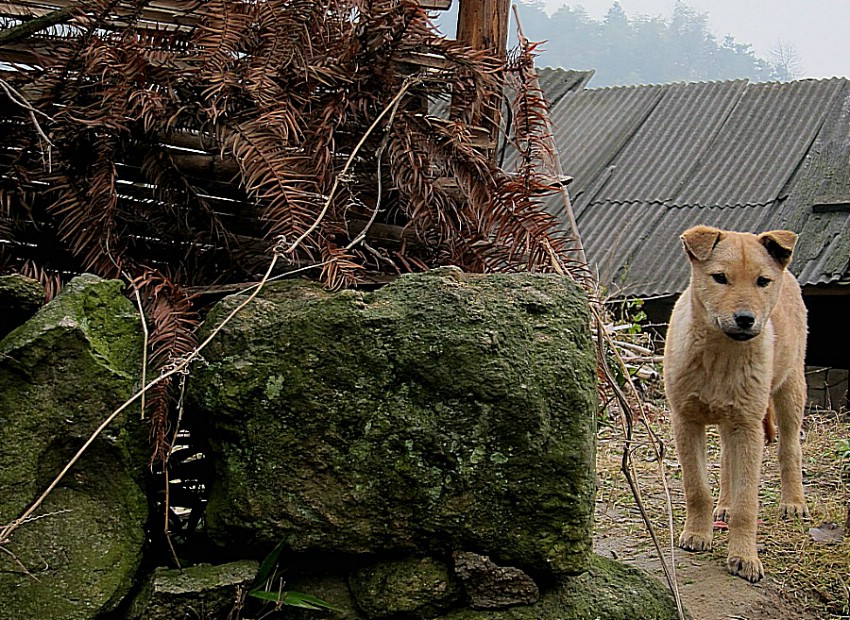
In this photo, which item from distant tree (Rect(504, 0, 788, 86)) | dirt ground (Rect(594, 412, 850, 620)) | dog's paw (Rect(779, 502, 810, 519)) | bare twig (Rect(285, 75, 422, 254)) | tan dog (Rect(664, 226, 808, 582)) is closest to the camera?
bare twig (Rect(285, 75, 422, 254))

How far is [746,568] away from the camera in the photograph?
4.16 meters

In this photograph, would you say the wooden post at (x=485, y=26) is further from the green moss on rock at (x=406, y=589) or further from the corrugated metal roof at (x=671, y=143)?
the corrugated metal roof at (x=671, y=143)

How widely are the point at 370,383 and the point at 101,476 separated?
819 mm

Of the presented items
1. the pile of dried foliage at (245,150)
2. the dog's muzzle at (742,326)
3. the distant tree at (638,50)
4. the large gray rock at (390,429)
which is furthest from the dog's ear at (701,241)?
the distant tree at (638,50)

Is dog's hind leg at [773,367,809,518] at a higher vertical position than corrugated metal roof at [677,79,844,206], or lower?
lower

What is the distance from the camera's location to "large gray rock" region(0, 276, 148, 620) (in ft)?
7.95

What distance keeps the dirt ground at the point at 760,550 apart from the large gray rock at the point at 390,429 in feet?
2.32

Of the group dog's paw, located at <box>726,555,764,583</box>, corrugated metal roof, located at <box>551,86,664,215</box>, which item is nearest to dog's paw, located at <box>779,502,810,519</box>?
dog's paw, located at <box>726,555,764,583</box>

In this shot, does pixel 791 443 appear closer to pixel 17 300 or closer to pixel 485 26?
pixel 485 26

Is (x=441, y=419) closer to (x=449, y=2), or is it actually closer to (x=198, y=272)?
(x=198, y=272)

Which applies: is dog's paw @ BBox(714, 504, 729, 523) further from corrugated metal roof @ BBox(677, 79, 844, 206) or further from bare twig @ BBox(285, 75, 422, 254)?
corrugated metal roof @ BBox(677, 79, 844, 206)

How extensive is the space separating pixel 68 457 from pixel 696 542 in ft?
10.5

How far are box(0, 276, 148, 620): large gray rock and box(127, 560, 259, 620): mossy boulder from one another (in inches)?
2.9

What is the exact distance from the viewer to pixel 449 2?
133 inches
